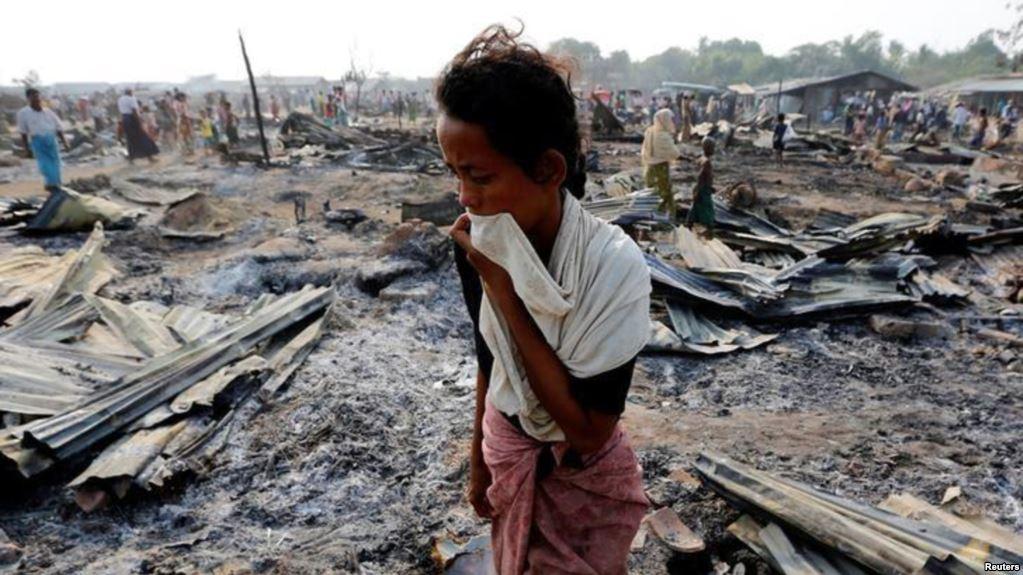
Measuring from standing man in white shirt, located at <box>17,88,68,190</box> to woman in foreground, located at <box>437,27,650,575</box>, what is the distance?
11.0 metres

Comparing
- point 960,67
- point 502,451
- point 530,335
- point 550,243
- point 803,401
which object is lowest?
point 803,401

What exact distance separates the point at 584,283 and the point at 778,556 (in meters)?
1.91

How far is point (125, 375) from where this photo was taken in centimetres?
350

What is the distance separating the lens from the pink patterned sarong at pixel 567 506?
1.21 metres

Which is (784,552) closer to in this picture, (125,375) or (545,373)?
(545,373)

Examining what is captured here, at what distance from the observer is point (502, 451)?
125 cm

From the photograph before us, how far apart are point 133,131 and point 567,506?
18.8 m

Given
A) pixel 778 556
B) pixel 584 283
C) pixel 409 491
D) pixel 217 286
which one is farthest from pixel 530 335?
pixel 217 286

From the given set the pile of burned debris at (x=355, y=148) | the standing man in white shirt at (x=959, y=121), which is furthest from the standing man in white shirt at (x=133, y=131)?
the standing man in white shirt at (x=959, y=121)

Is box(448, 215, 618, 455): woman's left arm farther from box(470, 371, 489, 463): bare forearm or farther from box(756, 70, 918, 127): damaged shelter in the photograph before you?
box(756, 70, 918, 127): damaged shelter

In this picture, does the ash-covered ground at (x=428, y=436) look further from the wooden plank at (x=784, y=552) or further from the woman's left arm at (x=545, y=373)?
the woman's left arm at (x=545, y=373)

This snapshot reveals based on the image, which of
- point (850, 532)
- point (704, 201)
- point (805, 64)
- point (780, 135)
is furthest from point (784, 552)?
point (805, 64)

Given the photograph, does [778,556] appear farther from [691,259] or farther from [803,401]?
[691,259]

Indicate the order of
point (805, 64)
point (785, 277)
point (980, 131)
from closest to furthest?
1. point (785, 277)
2. point (980, 131)
3. point (805, 64)
